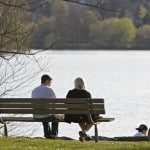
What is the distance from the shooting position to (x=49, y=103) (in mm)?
11672

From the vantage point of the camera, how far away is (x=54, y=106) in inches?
458

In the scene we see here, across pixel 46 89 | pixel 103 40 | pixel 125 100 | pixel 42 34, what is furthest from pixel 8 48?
pixel 103 40

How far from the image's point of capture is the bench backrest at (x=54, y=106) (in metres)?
11.4

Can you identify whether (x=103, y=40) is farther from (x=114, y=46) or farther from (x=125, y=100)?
(x=125, y=100)

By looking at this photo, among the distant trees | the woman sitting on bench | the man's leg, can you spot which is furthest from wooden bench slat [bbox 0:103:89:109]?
the distant trees

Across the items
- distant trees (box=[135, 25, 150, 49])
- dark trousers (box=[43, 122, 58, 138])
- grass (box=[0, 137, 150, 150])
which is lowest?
grass (box=[0, 137, 150, 150])

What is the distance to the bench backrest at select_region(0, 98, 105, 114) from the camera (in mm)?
11422

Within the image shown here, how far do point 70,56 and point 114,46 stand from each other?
6.83 m

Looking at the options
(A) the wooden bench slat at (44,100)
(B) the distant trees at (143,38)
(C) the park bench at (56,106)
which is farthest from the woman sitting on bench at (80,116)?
(B) the distant trees at (143,38)

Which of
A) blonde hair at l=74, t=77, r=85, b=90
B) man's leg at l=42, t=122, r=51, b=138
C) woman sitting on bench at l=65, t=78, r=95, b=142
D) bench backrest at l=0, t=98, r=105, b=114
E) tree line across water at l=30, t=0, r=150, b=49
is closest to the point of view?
bench backrest at l=0, t=98, r=105, b=114

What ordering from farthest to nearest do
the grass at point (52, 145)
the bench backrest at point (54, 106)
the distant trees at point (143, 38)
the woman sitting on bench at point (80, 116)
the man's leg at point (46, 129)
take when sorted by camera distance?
the distant trees at point (143, 38) → the man's leg at point (46, 129) → the woman sitting on bench at point (80, 116) → the bench backrest at point (54, 106) → the grass at point (52, 145)

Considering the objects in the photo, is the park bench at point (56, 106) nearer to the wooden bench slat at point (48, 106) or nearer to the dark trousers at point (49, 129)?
the wooden bench slat at point (48, 106)

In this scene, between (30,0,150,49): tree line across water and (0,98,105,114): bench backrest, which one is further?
(30,0,150,49): tree line across water

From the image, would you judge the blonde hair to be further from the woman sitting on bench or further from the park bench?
the park bench
